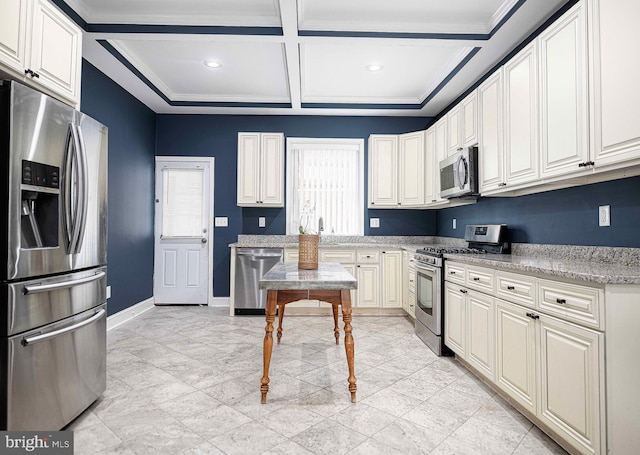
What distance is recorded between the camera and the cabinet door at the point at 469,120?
3174mm

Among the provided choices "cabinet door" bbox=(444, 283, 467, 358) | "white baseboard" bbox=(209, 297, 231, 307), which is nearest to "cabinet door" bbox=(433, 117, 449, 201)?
"cabinet door" bbox=(444, 283, 467, 358)

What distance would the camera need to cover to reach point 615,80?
1.68m

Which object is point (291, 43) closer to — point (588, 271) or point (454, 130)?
point (454, 130)

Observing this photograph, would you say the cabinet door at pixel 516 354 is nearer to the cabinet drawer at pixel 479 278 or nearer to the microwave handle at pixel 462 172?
the cabinet drawer at pixel 479 278

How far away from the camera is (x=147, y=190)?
183 inches

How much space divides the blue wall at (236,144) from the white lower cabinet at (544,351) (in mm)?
2408

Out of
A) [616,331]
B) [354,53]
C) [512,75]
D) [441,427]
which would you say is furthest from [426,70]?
[441,427]

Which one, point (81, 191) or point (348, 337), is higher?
point (81, 191)

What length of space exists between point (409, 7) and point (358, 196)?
261cm

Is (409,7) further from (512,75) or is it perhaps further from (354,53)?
(512,75)

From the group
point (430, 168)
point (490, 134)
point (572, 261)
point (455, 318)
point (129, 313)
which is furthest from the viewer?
point (430, 168)

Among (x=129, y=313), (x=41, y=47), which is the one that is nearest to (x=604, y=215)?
(x=41, y=47)

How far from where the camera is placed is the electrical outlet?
206cm

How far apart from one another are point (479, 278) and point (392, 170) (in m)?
2.46
